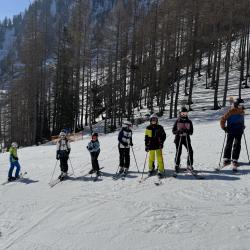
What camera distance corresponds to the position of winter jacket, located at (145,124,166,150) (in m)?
12.5

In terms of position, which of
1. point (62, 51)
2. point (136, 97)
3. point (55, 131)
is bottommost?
point (55, 131)

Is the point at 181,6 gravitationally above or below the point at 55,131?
above

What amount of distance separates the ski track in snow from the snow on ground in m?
0.02

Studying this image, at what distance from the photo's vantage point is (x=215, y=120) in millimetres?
27578

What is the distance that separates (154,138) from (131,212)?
3.69 metres

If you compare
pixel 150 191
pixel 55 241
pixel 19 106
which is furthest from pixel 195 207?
pixel 19 106

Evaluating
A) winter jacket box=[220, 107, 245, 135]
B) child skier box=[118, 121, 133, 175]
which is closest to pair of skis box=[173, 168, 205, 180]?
winter jacket box=[220, 107, 245, 135]

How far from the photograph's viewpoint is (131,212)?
935cm

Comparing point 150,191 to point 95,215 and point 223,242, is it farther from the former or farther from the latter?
point 223,242

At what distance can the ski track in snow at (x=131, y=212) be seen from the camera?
7.71 metres

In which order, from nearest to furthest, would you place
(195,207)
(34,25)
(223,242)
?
(223,242) → (195,207) → (34,25)

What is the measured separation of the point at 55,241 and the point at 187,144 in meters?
5.89

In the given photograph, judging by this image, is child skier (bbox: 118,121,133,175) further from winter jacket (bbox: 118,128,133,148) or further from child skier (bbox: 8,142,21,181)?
child skier (bbox: 8,142,21,181)

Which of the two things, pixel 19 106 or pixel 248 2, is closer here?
pixel 248 2
